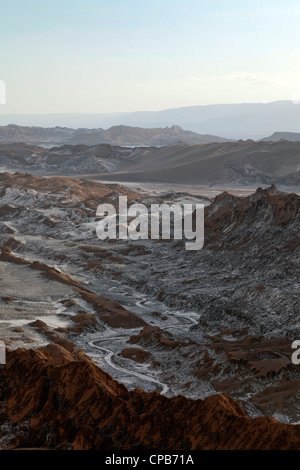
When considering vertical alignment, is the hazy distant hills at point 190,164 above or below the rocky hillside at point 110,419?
above

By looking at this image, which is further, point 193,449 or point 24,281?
point 24,281

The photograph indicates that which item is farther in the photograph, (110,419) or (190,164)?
(190,164)

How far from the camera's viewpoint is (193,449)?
57.2ft

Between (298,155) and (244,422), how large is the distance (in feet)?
488

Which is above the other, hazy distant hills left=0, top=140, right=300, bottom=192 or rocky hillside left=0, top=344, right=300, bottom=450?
hazy distant hills left=0, top=140, right=300, bottom=192

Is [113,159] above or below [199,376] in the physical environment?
above

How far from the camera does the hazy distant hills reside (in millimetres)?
148375

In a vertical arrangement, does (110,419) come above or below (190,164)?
below

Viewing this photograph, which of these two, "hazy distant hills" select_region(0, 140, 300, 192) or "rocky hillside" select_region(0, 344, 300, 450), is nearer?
"rocky hillside" select_region(0, 344, 300, 450)

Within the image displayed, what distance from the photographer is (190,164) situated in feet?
547

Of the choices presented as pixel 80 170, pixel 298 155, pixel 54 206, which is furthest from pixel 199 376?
pixel 80 170

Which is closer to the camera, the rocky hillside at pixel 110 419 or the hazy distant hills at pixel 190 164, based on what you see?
the rocky hillside at pixel 110 419

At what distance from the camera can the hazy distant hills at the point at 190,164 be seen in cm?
14838

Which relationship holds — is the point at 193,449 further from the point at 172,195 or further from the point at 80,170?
the point at 80,170
